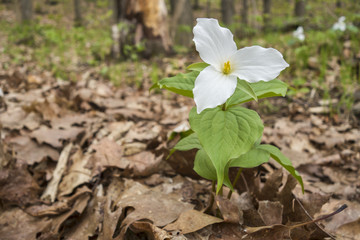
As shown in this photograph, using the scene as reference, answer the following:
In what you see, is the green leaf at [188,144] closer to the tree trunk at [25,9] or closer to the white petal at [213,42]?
the white petal at [213,42]

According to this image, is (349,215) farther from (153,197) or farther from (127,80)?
(127,80)

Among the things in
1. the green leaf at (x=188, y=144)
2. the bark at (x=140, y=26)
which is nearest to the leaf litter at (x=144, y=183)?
the green leaf at (x=188, y=144)

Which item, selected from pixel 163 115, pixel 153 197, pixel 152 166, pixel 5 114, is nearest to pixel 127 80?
pixel 163 115

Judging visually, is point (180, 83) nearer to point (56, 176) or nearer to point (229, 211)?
point (229, 211)

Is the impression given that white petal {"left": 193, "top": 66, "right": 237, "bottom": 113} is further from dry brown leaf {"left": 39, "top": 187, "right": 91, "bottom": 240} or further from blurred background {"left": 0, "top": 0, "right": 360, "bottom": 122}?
blurred background {"left": 0, "top": 0, "right": 360, "bottom": 122}

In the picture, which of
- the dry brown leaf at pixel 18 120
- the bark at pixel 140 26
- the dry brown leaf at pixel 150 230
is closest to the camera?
the dry brown leaf at pixel 150 230

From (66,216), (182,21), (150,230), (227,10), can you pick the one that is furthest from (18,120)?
(227,10)
